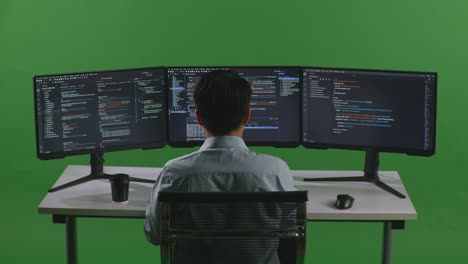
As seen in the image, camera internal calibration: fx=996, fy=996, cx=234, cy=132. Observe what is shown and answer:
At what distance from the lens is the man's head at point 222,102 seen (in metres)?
3.18

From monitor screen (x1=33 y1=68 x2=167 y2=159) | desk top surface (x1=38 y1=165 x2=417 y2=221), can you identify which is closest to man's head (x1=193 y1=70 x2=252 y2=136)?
desk top surface (x1=38 y1=165 x2=417 y2=221)

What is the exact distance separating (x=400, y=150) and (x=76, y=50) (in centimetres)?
211

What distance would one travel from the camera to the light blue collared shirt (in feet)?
10.3

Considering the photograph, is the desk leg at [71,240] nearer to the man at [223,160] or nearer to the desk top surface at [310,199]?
the desk top surface at [310,199]

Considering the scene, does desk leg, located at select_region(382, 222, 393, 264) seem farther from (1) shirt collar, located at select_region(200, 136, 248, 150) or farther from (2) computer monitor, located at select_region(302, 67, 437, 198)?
(1) shirt collar, located at select_region(200, 136, 248, 150)

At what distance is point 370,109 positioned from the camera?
4.34 m

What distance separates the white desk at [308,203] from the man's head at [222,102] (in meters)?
0.88

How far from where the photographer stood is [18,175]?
18.7ft

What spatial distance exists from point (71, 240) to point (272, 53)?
5.69 ft

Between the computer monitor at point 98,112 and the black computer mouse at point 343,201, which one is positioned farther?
the computer monitor at point 98,112

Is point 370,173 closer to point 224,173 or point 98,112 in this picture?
point 98,112

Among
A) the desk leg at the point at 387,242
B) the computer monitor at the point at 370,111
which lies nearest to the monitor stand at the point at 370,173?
the computer monitor at the point at 370,111

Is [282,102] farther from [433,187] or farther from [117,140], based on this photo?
[433,187]

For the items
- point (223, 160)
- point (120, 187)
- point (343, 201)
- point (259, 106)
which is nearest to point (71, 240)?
point (120, 187)
